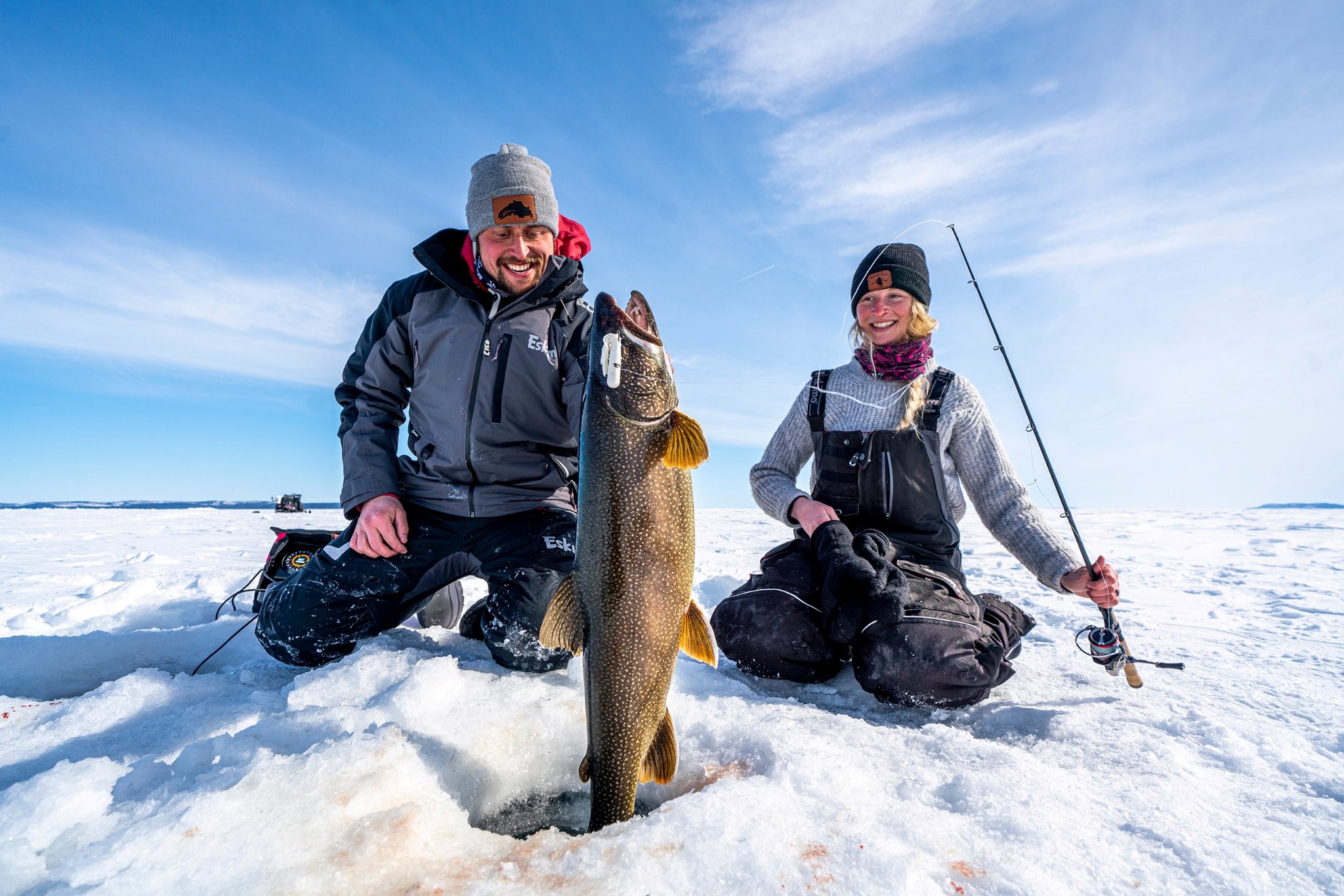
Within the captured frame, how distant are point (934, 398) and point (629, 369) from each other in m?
2.48

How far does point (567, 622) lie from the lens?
7.60 feet

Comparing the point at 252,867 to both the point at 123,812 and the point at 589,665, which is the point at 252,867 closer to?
the point at 123,812

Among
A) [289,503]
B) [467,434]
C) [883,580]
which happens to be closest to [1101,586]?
[883,580]

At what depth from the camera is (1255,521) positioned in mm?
17891

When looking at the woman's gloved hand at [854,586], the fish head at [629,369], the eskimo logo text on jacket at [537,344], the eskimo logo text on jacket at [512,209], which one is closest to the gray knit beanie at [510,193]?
the eskimo logo text on jacket at [512,209]

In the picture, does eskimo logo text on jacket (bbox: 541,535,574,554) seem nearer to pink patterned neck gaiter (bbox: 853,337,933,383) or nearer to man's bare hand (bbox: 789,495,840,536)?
man's bare hand (bbox: 789,495,840,536)

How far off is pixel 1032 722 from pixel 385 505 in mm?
3677

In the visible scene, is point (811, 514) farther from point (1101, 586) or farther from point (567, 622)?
point (567, 622)

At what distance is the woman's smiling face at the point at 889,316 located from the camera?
422 centimetres

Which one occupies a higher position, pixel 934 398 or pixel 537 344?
pixel 537 344

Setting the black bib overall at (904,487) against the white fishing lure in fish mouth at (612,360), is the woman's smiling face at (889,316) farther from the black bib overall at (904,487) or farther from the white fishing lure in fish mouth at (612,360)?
the white fishing lure in fish mouth at (612,360)

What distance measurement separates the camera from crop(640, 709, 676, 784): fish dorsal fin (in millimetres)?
2287

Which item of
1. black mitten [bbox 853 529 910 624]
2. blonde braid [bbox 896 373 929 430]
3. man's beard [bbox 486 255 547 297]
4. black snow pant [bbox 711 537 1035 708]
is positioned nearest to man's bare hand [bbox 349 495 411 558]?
man's beard [bbox 486 255 547 297]

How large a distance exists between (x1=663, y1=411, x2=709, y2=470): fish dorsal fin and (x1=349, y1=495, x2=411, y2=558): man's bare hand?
2.25 metres
